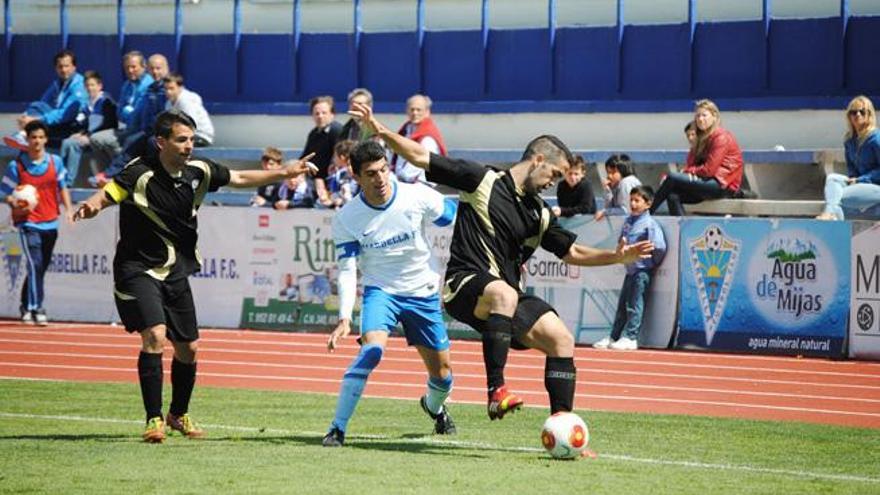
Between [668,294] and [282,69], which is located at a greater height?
[282,69]

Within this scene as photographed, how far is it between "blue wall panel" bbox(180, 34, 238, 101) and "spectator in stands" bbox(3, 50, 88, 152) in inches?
119

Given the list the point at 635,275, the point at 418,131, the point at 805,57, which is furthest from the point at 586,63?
the point at 635,275

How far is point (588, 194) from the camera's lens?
65.3 feet

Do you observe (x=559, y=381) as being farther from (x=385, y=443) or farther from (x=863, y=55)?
(x=863, y=55)

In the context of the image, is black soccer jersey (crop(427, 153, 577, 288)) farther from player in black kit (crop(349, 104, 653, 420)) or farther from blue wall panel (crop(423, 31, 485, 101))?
blue wall panel (crop(423, 31, 485, 101))

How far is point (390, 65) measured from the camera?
2622cm

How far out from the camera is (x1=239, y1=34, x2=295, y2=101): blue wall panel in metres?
27.3

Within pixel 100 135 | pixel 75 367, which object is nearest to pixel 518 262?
pixel 75 367

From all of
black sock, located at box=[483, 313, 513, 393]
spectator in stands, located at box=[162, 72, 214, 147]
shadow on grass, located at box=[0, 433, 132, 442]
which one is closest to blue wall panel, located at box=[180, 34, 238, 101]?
spectator in stands, located at box=[162, 72, 214, 147]

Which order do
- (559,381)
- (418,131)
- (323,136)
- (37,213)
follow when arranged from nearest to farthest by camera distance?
(559,381)
(418,131)
(323,136)
(37,213)

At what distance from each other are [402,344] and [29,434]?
8125mm

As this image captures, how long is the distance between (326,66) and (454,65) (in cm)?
237

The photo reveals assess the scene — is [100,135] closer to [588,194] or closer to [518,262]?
[588,194]

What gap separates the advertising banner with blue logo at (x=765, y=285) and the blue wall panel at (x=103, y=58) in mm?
12933
